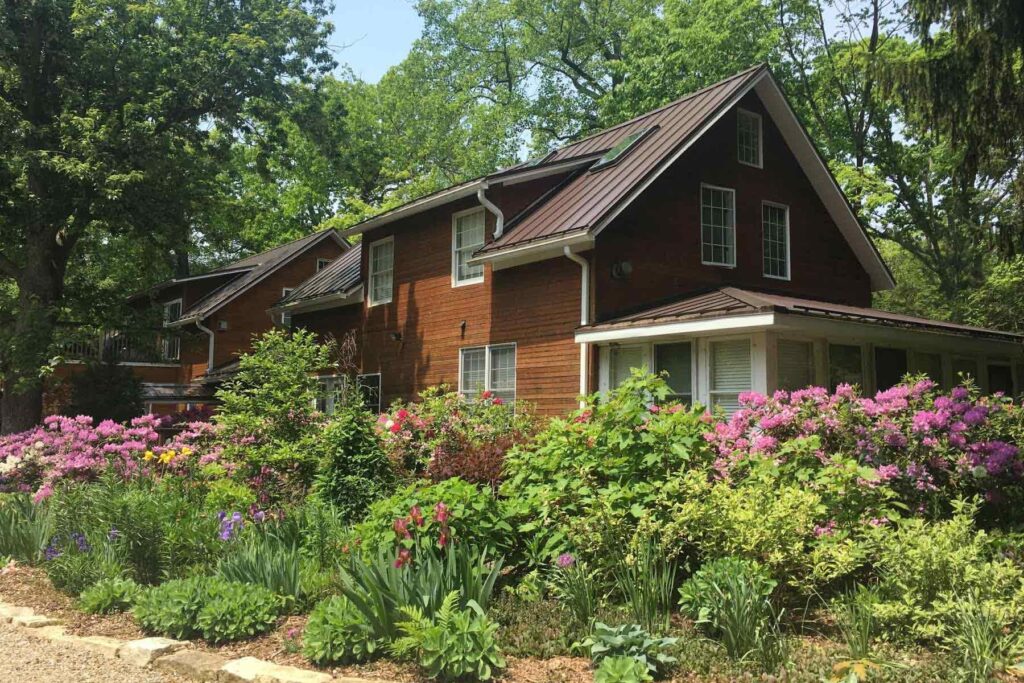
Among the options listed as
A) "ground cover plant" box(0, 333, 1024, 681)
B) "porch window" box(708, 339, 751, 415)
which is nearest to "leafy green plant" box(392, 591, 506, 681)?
"ground cover plant" box(0, 333, 1024, 681)

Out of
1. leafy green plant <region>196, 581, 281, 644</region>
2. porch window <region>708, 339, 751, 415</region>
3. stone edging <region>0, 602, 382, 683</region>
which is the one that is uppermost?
porch window <region>708, 339, 751, 415</region>

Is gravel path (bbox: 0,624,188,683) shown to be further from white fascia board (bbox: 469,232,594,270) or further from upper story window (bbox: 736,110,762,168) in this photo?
upper story window (bbox: 736,110,762,168)

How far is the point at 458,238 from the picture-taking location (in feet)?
53.1

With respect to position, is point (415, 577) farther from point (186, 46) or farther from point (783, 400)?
point (186, 46)

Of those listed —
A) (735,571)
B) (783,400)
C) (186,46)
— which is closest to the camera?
(735,571)

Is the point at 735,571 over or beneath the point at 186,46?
beneath

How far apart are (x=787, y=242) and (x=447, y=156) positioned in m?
28.0

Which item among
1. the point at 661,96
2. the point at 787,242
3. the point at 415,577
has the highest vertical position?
the point at 661,96

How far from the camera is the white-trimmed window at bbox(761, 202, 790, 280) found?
A: 15.4 meters

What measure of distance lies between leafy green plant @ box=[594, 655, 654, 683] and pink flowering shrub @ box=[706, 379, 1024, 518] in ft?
6.63

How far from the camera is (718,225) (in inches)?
578

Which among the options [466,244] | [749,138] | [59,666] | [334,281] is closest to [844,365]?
[749,138]

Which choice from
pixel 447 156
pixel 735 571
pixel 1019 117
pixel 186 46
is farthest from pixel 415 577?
pixel 447 156

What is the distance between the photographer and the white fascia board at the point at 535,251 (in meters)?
12.5
